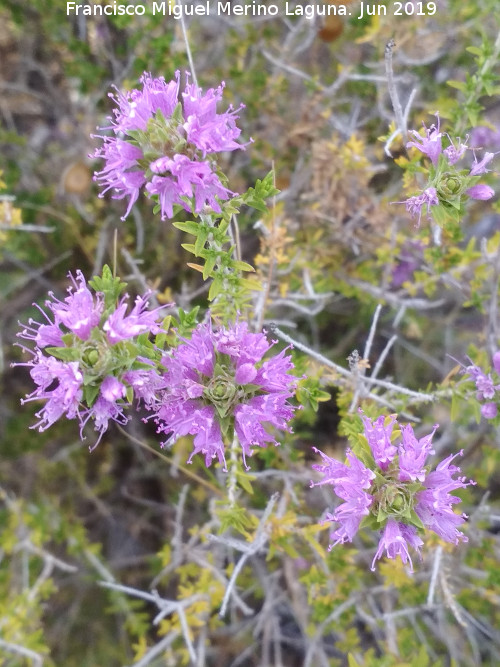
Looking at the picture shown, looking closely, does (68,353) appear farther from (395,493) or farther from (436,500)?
(436,500)

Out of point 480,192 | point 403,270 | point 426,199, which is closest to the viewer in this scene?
point 426,199

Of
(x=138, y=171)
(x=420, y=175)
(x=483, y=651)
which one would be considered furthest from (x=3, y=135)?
(x=483, y=651)

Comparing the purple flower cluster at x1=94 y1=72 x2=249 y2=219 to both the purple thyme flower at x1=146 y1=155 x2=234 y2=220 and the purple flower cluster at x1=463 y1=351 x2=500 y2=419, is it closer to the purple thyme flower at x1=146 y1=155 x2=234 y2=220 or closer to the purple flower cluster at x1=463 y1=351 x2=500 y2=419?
the purple thyme flower at x1=146 y1=155 x2=234 y2=220

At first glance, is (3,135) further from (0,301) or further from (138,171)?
(138,171)

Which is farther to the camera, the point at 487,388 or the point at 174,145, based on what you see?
the point at 487,388

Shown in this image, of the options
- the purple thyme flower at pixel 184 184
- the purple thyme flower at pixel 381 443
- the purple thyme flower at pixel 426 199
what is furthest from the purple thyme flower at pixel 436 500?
the purple thyme flower at pixel 184 184

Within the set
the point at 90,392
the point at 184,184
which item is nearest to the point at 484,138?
→ the point at 184,184

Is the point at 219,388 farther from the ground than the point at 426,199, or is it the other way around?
the point at 426,199
